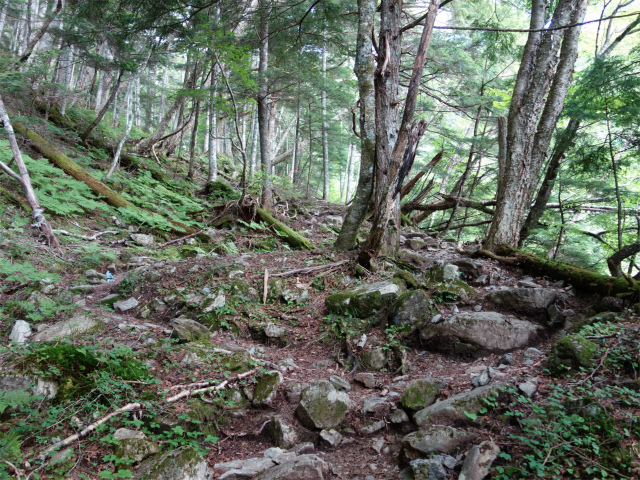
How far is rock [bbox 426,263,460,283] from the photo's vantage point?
17.4 feet

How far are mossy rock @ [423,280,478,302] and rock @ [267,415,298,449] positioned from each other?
287 centimetres

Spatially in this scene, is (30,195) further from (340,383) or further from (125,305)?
(340,383)

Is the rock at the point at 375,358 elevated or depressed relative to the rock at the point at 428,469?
depressed

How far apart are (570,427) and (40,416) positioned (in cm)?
366

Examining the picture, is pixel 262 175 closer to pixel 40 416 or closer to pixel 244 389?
pixel 244 389

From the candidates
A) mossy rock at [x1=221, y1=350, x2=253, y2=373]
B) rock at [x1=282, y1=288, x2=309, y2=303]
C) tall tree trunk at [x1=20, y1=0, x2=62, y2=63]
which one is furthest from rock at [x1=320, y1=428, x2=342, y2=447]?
tall tree trunk at [x1=20, y1=0, x2=62, y2=63]

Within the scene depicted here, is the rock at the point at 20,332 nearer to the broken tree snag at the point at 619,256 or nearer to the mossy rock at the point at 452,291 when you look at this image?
the mossy rock at the point at 452,291

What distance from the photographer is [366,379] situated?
148 inches

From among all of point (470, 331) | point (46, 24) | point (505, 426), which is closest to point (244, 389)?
point (505, 426)

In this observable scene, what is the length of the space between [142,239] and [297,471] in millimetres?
7127

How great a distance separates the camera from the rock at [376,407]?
3186 mm

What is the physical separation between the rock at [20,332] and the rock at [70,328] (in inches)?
4.6

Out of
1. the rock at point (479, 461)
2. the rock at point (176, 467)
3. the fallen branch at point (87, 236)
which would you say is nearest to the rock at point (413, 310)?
the rock at point (479, 461)

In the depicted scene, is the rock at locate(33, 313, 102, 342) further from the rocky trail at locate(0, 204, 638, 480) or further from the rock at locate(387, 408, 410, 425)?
the rock at locate(387, 408, 410, 425)
